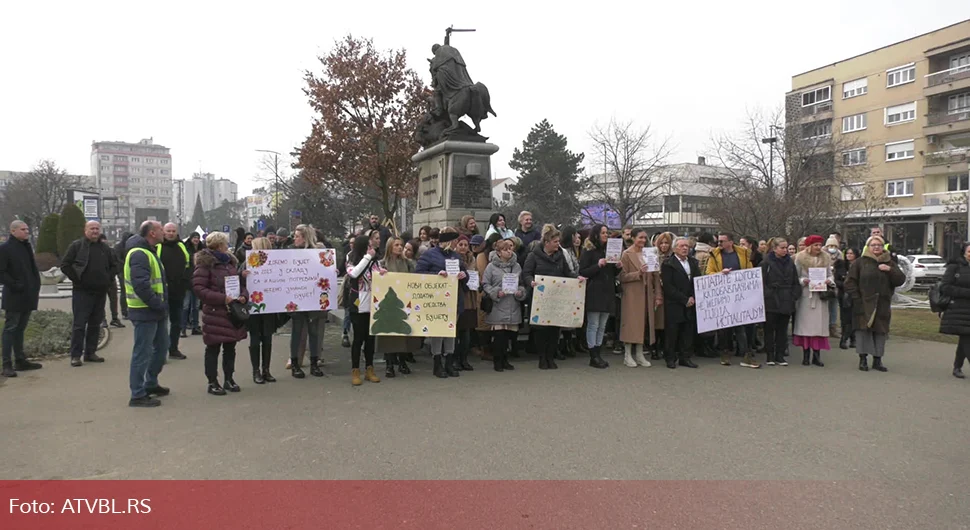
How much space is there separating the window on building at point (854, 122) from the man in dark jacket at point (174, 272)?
5646cm

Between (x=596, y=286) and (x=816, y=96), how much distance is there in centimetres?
5763

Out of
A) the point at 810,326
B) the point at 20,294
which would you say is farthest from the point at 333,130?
the point at 810,326

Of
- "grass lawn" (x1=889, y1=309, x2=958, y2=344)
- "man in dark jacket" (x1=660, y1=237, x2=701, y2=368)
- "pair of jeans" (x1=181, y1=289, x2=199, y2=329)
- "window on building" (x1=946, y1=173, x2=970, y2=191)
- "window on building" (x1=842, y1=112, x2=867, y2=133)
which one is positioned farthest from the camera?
"window on building" (x1=842, y1=112, x2=867, y2=133)

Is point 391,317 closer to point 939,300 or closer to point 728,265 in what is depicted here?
point 728,265

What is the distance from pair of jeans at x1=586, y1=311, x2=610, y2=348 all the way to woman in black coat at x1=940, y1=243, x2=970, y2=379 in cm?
452

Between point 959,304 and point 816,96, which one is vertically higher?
point 816,96

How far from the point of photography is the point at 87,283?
343 inches

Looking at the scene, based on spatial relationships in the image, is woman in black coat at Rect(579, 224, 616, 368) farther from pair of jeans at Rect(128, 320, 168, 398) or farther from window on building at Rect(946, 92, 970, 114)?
window on building at Rect(946, 92, 970, 114)

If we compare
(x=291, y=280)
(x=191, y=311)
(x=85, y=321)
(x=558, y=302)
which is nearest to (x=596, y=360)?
(x=558, y=302)

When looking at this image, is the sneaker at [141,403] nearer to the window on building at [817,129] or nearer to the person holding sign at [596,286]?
the person holding sign at [596,286]

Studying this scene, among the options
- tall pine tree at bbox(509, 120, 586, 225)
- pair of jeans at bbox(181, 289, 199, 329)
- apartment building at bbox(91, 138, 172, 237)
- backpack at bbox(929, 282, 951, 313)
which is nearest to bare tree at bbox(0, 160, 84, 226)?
tall pine tree at bbox(509, 120, 586, 225)

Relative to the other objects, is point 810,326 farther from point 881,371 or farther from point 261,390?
point 261,390

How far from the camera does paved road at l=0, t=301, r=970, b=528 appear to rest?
479 cm

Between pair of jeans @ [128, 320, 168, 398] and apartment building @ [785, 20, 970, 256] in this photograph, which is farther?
apartment building @ [785, 20, 970, 256]
